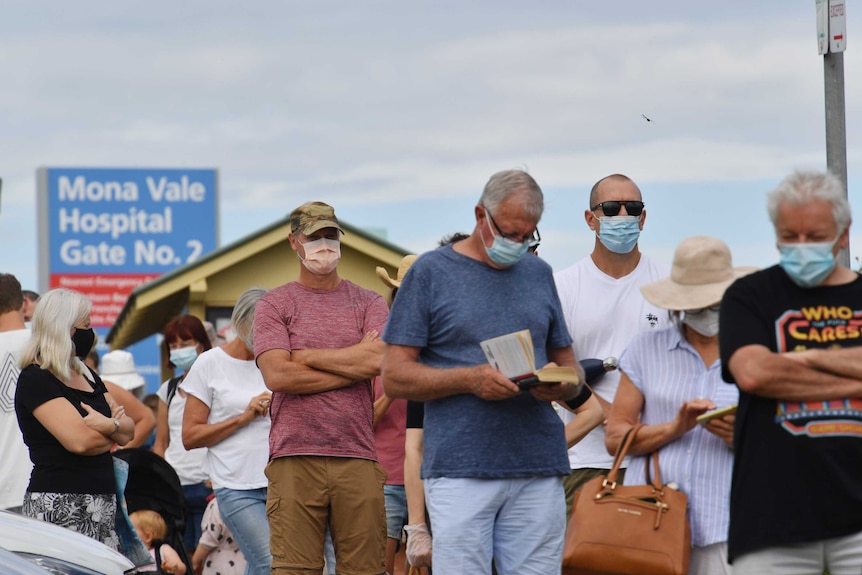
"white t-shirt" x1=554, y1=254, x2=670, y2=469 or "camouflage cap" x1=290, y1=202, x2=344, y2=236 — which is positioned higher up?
"camouflage cap" x1=290, y1=202, x2=344, y2=236

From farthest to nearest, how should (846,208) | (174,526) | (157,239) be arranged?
1. (157,239)
2. (174,526)
3. (846,208)

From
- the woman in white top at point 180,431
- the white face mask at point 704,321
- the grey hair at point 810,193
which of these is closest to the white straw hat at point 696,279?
the white face mask at point 704,321

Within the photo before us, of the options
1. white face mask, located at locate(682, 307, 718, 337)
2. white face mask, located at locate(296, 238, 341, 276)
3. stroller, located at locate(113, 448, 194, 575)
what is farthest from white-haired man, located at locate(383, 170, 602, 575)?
stroller, located at locate(113, 448, 194, 575)

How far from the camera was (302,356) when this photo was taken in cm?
686

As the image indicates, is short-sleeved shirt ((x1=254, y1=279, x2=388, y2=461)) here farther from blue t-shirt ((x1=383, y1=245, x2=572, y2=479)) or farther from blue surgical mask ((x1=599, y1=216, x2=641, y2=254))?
blue t-shirt ((x1=383, y1=245, x2=572, y2=479))

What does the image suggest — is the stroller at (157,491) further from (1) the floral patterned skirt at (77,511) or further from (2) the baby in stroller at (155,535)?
(1) the floral patterned skirt at (77,511)

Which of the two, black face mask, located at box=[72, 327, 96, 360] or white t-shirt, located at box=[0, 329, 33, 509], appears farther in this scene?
white t-shirt, located at box=[0, 329, 33, 509]

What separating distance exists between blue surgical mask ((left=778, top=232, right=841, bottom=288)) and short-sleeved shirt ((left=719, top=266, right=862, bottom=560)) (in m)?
0.10

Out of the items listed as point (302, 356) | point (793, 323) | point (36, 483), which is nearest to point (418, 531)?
point (302, 356)

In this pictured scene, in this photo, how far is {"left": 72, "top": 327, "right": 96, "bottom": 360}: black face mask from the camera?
7590 millimetres

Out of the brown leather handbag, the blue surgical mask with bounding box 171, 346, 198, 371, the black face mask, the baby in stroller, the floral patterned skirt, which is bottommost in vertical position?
the baby in stroller

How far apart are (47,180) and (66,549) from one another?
142 feet

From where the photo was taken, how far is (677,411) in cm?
517

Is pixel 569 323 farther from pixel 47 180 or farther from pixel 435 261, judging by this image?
pixel 47 180
